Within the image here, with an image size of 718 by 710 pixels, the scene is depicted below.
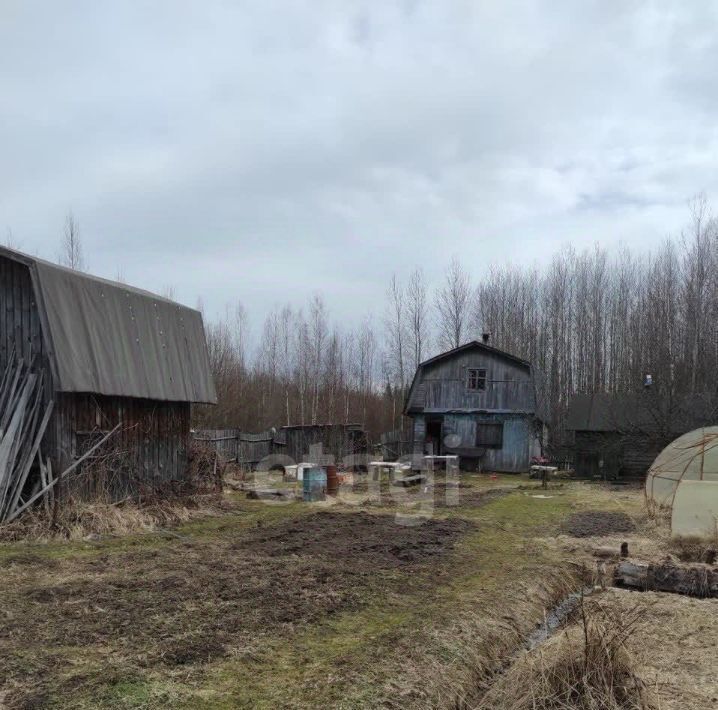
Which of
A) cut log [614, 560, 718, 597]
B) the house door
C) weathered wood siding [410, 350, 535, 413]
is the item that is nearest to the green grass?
cut log [614, 560, 718, 597]

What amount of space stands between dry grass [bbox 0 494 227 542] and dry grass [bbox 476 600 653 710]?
8.20 meters

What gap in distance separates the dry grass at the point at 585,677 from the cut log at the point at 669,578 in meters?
4.19

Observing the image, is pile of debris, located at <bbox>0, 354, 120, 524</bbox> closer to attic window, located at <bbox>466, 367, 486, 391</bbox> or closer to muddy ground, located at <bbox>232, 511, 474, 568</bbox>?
muddy ground, located at <bbox>232, 511, 474, 568</bbox>

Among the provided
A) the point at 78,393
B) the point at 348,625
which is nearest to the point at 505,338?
the point at 78,393

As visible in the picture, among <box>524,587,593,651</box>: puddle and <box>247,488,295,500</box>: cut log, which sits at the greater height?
<box>247,488,295,500</box>: cut log

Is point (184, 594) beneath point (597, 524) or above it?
above

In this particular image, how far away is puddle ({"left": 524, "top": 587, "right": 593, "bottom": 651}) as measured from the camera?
671cm

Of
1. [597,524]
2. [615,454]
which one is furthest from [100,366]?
[615,454]

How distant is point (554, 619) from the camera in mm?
7473

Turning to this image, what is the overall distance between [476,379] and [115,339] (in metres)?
18.6

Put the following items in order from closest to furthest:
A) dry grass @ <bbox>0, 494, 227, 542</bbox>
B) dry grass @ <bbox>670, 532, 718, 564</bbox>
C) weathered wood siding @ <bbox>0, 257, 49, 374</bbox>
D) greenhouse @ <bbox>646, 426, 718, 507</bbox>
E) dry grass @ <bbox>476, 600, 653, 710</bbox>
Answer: dry grass @ <bbox>476, 600, 653, 710</bbox> → dry grass @ <bbox>670, 532, 718, 564</bbox> → dry grass @ <bbox>0, 494, 227, 542</bbox> → weathered wood siding @ <bbox>0, 257, 49, 374</bbox> → greenhouse @ <bbox>646, 426, 718, 507</bbox>

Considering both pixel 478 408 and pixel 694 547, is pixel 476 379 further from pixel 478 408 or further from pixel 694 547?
pixel 694 547

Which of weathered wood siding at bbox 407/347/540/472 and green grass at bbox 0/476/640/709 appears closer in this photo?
green grass at bbox 0/476/640/709

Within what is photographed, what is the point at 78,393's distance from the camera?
1220 cm
